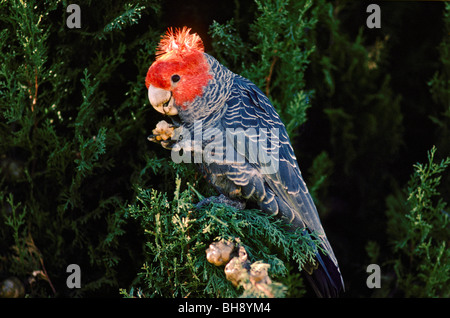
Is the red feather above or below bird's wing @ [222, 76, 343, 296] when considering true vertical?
above

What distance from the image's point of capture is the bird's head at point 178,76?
121cm

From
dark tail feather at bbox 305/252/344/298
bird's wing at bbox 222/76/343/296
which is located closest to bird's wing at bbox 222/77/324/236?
bird's wing at bbox 222/76/343/296

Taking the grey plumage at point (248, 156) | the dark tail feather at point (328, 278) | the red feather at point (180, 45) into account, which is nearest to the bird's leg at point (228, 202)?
the grey plumage at point (248, 156)

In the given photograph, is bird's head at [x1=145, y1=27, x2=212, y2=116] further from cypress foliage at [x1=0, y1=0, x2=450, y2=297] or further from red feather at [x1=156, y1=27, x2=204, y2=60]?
cypress foliage at [x1=0, y1=0, x2=450, y2=297]

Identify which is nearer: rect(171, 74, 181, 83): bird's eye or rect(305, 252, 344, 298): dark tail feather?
rect(171, 74, 181, 83): bird's eye

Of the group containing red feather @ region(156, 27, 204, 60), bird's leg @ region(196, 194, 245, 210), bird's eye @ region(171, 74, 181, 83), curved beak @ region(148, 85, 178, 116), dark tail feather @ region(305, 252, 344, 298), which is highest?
red feather @ region(156, 27, 204, 60)

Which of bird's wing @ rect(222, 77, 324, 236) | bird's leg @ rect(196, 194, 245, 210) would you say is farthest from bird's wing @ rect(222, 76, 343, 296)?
bird's leg @ rect(196, 194, 245, 210)

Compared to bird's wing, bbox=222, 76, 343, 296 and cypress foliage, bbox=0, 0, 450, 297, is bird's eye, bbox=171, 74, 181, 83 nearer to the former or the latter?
bird's wing, bbox=222, 76, 343, 296

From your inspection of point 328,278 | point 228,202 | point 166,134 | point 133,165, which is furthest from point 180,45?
point 328,278

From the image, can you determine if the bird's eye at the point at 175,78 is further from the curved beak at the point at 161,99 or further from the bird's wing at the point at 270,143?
the bird's wing at the point at 270,143

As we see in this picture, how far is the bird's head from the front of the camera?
1.21 meters

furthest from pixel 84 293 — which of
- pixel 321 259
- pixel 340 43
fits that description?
pixel 340 43

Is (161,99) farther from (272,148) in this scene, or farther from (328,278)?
(328,278)
